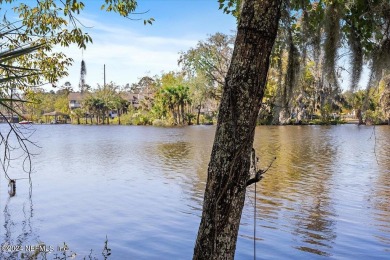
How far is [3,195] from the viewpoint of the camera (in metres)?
10.9

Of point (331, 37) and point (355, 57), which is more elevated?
point (331, 37)

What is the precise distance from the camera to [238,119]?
230 centimetres

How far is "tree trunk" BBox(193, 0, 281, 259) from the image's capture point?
231 cm

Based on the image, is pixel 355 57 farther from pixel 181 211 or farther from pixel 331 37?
pixel 181 211

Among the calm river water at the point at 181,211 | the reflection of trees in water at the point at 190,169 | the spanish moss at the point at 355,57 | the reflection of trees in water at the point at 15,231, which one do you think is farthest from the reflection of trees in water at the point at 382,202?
the reflection of trees in water at the point at 15,231

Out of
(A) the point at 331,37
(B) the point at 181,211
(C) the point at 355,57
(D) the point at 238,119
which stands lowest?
(B) the point at 181,211

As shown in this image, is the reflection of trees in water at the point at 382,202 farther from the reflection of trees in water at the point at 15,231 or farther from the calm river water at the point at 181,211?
the reflection of trees in water at the point at 15,231

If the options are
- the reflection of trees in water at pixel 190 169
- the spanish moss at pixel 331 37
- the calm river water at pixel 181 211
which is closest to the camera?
the spanish moss at pixel 331 37

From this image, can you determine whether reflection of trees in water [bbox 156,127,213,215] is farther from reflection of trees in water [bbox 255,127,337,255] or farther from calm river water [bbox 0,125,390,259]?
reflection of trees in water [bbox 255,127,337,255]

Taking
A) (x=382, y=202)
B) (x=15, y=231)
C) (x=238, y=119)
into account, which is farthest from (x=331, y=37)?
(x=382, y=202)

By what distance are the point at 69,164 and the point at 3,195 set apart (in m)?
7.55

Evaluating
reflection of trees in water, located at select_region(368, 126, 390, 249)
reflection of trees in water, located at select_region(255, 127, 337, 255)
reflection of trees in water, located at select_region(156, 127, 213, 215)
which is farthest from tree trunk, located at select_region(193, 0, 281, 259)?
reflection of trees in water, located at select_region(156, 127, 213, 215)

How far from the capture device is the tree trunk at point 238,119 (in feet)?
7.57

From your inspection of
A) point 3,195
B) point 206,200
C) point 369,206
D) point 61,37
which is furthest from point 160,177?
point 206,200
